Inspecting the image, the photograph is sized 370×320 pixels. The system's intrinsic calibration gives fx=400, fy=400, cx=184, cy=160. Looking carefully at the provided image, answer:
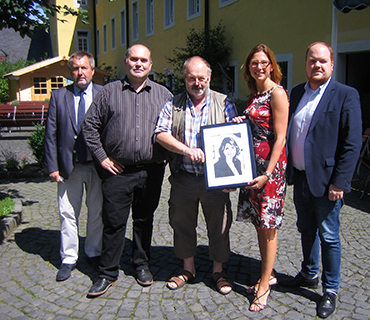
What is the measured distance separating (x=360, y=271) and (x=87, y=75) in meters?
3.21

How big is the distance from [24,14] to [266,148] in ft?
12.5

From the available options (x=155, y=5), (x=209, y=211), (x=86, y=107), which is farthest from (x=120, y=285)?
(x=155, y=5)

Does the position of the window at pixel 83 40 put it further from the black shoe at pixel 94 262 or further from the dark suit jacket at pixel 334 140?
the dark suit jacket at pixel 334 140

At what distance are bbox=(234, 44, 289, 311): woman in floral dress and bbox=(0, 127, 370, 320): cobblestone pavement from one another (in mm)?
314

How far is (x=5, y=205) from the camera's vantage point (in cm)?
587

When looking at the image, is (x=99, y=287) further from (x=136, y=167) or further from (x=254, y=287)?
(x=254, y=287)

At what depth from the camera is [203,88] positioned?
3244 mm

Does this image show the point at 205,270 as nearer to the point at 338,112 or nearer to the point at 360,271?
the point at 360,271

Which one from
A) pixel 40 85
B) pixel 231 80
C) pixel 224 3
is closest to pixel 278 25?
pixel 231 80

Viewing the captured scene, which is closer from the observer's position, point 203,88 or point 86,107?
point 203,88

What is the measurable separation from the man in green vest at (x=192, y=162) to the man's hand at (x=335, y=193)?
0.88m

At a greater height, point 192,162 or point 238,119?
point 238,119

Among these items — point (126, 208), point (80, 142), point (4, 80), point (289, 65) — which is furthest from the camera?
point (4, 80)

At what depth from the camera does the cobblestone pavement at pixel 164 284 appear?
3.22 m
